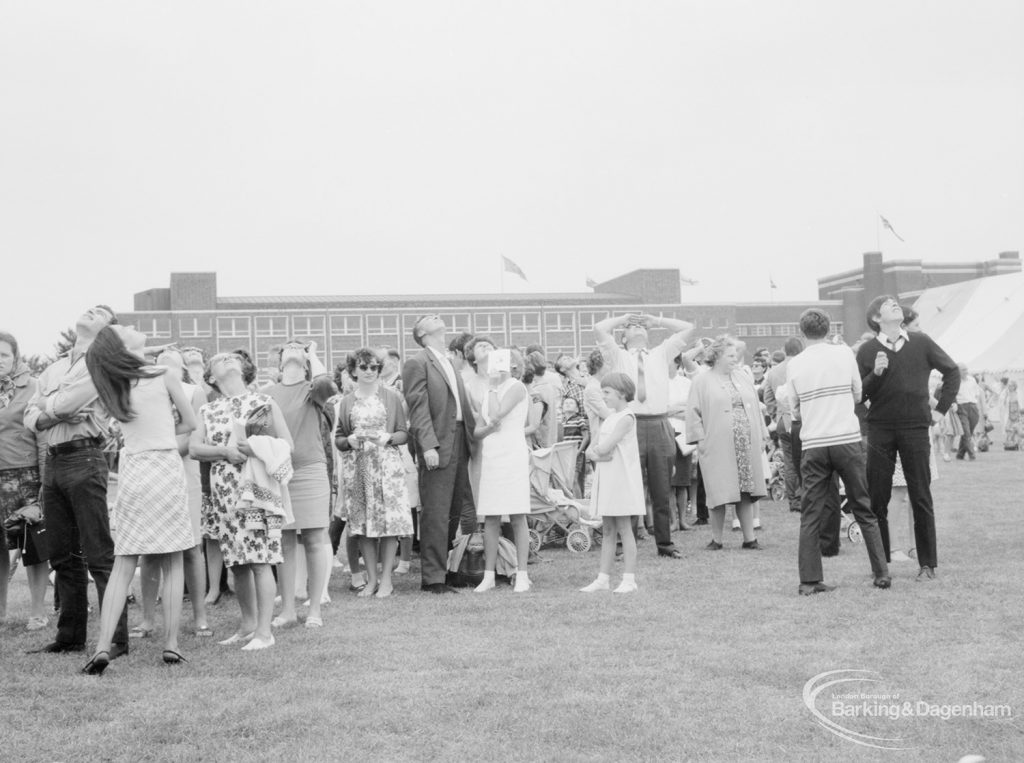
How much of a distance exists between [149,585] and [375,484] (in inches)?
82.5

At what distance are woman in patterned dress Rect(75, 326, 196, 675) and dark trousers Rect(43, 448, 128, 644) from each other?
420 mm

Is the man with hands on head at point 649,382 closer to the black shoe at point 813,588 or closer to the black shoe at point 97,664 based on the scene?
the black shoe at point 813,588

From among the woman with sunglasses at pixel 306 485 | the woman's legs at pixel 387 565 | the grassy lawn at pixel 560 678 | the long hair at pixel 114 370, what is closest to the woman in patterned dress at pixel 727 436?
the grassy lawn at pixel 560 678

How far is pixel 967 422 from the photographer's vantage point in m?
22.3

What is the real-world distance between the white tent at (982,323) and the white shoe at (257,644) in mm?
30048

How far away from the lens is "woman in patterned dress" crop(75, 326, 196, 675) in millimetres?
6105

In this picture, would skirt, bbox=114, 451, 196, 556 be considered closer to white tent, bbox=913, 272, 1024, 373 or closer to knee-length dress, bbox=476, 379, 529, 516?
knee-length dress, bbox=476, 379, 529, 516

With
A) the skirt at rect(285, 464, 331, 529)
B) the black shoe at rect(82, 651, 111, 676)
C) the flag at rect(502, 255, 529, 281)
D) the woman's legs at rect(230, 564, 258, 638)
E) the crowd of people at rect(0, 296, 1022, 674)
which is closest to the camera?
the black shoe at rect(82, 651, 111, 676)

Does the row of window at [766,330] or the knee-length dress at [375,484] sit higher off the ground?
the row of window at [766,330]

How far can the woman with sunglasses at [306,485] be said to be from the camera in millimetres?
7406

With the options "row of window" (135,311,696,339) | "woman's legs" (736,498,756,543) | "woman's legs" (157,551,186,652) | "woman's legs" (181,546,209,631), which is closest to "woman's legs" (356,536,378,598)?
"woman's legs" (181,546,209,631)

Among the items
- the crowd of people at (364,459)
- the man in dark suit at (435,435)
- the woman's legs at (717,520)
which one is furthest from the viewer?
the woman's legs at (717,520)

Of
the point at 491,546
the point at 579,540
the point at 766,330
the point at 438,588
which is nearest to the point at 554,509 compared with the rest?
the point at 579,540

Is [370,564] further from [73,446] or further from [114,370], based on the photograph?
[114,370]
